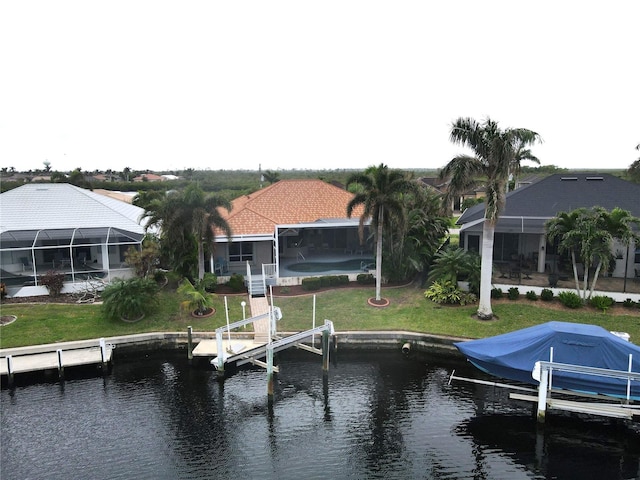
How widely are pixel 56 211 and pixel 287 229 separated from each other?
52.7ft

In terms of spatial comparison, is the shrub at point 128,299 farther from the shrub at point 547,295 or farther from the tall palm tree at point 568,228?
the tall palm tree at point 568,228

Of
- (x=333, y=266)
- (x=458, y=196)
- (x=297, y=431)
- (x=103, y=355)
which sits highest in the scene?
(x=458, y=196)

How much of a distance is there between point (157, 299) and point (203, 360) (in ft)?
18.6

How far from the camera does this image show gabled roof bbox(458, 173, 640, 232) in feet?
90.1

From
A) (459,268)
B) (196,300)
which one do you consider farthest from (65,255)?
(459,268)

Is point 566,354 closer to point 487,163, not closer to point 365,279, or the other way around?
point 487,163

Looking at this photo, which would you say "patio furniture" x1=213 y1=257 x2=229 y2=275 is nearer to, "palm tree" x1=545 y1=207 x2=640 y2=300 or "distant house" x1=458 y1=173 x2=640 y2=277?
"distant house" x1=458 y1=173 x2=640 y2=277

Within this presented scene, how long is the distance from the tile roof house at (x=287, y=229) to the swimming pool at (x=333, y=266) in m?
1.26

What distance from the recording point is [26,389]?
58.4 ft

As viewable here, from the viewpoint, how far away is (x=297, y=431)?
15.0 metres

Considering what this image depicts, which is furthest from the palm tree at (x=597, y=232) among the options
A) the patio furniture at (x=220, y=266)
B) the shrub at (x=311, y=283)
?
the patio furniture at (x=220, y=266)

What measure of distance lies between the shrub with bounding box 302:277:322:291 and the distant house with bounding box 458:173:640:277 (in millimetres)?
10099

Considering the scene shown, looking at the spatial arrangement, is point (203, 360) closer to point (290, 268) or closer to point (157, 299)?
point (157, 299)

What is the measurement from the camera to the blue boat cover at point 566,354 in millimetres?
14750
